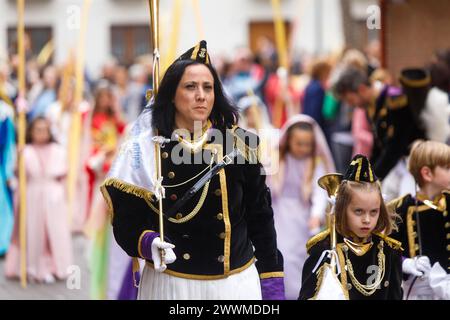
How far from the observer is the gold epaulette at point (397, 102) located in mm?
7813

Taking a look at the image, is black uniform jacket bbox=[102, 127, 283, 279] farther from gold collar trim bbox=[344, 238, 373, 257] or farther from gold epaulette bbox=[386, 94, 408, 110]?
gold epaulette bbox=[386, 94, 408, 110]

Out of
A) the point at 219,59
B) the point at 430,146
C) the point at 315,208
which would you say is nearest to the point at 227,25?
the point at 219,59

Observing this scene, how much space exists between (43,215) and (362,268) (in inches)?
233

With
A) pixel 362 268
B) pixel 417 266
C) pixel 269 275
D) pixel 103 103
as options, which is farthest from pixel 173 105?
pixel 103 103

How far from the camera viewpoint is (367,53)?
1559 cm

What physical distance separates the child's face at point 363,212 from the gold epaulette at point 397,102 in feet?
9.53

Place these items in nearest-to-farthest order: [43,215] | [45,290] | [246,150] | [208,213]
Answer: [208,213] < [246,150] < [45,290] < [43,215]

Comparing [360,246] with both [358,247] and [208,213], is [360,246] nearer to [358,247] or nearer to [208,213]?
[358,247]

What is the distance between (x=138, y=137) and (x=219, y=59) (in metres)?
15.8

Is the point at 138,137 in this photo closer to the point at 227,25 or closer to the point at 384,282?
the point at 384,282

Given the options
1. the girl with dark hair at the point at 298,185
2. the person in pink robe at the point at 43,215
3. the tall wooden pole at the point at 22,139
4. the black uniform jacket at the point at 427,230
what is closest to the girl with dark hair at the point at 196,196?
the black uniform jacket at the point at 427,230

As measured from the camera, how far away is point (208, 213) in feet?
15.5

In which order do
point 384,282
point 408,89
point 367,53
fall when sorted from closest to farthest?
point 384,282
point 408,89
point 367,53

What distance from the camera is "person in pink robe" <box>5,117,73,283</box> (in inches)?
402
